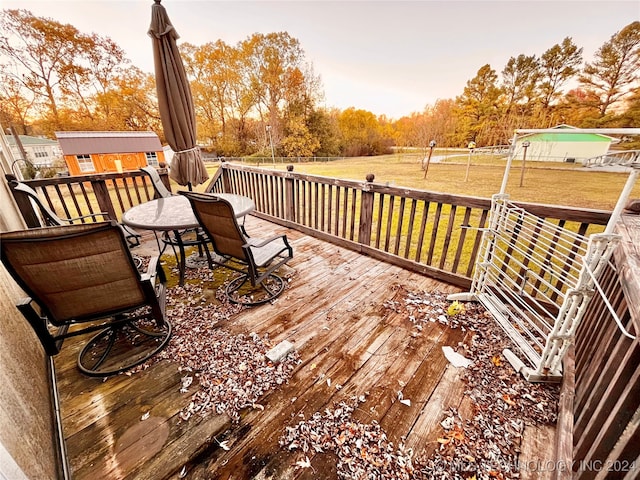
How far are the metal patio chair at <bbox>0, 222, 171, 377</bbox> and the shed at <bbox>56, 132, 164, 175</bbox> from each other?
1408cm

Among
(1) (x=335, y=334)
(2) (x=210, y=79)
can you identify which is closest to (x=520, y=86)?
(2) (x=210, y=79)

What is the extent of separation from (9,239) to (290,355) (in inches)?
68.1

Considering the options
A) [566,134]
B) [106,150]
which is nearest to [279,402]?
[566,134]

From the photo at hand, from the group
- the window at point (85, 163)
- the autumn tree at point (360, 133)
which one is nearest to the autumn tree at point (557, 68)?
the autumn tree at point (360, 133)

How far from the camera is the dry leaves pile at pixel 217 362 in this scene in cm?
155

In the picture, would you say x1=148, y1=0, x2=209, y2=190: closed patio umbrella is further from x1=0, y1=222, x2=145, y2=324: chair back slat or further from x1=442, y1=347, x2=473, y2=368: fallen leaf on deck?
x1=442, y1=347, x2=473, y2=368: fallen leaf on deck

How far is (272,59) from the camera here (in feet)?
59.7

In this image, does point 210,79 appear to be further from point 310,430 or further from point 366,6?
point 310,430

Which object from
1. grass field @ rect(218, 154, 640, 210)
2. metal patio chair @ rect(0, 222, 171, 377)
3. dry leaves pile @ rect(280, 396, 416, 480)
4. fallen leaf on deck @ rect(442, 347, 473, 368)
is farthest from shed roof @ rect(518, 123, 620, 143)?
metal patio chair @ rect(0, 222, 171, 377)

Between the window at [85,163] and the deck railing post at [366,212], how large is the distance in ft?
49.1

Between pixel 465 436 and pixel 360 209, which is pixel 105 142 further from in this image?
pixel 465 436

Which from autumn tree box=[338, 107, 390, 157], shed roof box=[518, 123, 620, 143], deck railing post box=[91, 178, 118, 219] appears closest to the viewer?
shed roof box=[518, 123, 620, 143]

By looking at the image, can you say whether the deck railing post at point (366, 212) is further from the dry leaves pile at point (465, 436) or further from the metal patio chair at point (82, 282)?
the metal patio chair at point (82, 282)

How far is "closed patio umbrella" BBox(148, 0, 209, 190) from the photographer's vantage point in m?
2.93
